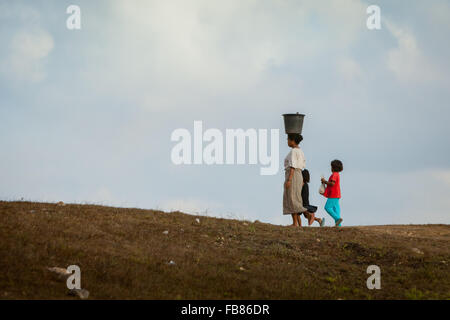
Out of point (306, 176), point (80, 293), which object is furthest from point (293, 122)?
point (80, 293)

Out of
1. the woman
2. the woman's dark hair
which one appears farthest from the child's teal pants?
the woman's dark hair

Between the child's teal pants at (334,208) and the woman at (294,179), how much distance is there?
0.84 m

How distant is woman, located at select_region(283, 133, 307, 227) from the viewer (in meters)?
19.2

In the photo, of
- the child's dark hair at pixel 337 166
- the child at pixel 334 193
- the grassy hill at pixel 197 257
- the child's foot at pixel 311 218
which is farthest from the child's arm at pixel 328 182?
the grassy hill at pixel 197 257

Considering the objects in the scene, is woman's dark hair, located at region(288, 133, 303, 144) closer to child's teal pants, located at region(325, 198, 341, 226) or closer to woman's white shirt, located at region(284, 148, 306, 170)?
woman's white shirt, located at region(284, 148, 306, 170)

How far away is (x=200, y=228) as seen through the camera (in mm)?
16672

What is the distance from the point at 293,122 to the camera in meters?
19.4

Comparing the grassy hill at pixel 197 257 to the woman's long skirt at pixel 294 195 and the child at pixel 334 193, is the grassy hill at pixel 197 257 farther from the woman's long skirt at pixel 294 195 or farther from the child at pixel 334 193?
the woman's long skirt at pixel 294 195

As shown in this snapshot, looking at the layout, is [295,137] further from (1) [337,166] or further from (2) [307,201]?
(2) [307,201]

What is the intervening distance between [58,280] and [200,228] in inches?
239

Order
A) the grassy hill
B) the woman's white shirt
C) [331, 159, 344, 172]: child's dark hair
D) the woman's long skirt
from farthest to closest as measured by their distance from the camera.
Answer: [331, 159, 344, 172]: child's dark hair
the woman's long skirt
the woman's white shirt
the grassy hill

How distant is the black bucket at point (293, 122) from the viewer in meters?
19.4

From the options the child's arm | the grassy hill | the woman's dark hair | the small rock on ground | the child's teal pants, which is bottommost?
the small rock on ground

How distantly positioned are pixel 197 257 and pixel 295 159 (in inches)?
265
